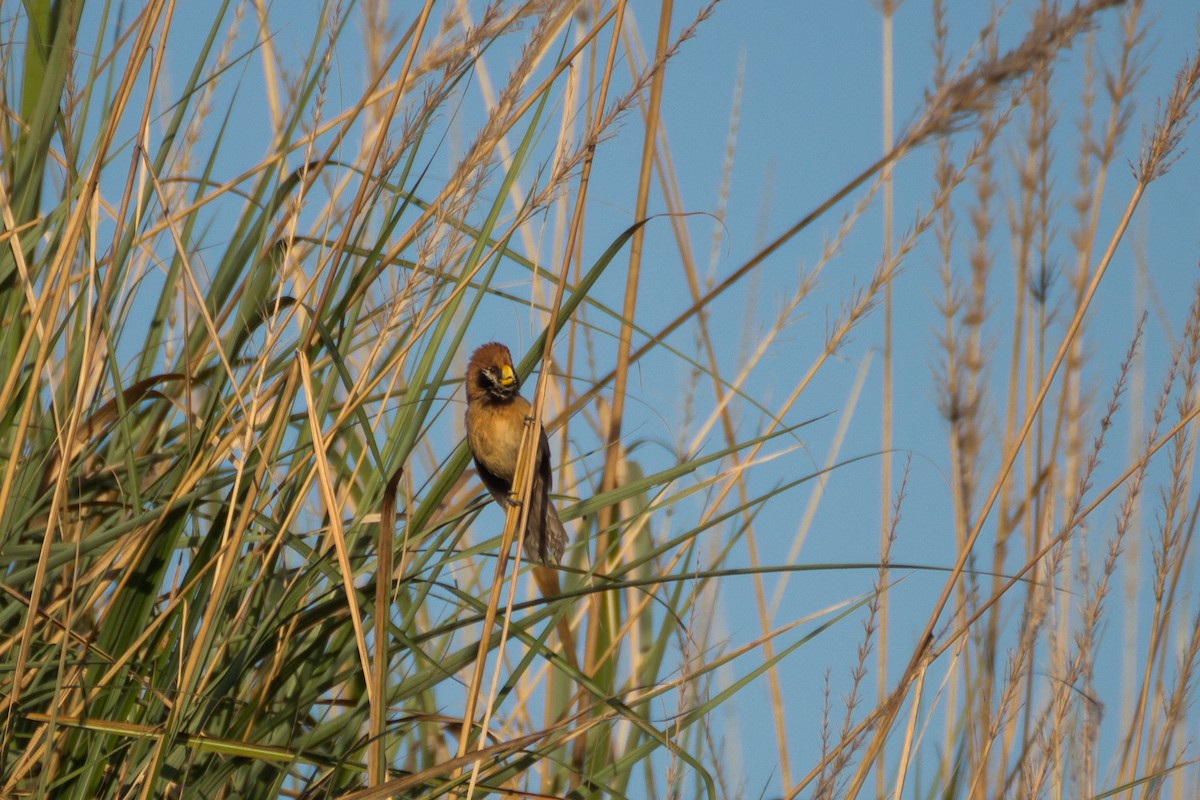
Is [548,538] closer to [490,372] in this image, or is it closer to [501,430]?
[501,430]

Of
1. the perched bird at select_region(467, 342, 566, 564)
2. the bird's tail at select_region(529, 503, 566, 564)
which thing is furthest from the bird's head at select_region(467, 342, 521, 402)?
the bird's tail at select_region(529, 503, 566, 564)

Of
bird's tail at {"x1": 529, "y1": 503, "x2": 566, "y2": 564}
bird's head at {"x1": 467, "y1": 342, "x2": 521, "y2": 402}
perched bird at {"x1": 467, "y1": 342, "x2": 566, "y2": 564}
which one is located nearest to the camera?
bird's tail at {"x1": 529, "y1": 503, "x2": 566, "y2": 564}

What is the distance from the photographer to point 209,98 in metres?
2.19

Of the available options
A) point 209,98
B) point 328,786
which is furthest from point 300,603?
point 209,98

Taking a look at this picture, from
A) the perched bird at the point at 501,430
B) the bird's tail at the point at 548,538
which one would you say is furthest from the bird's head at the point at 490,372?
the bird's tail at the point at 548,538

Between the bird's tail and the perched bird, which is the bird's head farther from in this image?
the bird's tail

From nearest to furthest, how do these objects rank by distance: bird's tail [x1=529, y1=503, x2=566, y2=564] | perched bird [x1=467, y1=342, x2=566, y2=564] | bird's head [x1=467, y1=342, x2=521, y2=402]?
bird's tail [x1=529, y1=503, x2=566, y2=564]
perched bird [x1=467, y1=342, x2=566, y2=564]
bird's head [x1=467, y1=342, x2=521, y2=402]

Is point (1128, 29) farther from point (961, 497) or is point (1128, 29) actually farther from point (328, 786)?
point (328, 786)

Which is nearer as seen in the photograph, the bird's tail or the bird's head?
the bird's tail

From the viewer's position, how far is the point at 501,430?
254 centimetres

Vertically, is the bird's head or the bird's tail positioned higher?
the bird's head

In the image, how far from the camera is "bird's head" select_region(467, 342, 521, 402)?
2586mm

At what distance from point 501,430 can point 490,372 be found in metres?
0.15

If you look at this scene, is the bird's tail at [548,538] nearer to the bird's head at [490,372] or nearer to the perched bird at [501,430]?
the perched bird at [501,430]
